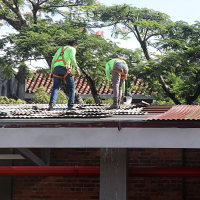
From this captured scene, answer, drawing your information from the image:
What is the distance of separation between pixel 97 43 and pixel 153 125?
9928mm

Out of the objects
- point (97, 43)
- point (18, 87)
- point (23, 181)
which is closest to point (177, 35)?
point (97, 43)

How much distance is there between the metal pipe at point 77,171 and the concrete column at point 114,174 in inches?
11.0

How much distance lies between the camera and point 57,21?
49.3 feet


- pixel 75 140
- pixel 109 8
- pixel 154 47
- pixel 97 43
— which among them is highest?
pixel 109 8

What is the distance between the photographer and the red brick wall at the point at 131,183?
750 centimetres

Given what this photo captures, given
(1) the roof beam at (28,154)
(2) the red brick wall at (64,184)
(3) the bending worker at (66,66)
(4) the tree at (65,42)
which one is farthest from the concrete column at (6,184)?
(4) the tree at (65,42)

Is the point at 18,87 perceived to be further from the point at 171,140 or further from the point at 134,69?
the point at 171,140

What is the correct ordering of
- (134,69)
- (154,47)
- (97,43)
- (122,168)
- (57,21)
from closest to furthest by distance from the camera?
1. (122,168)
2. (97,43)
3. (134,69)
4. (57,21)
5. (154,47)

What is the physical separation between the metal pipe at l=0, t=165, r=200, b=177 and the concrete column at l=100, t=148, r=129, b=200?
28cm

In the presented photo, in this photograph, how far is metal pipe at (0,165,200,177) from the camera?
15.0 ft

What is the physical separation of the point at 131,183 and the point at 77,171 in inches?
131

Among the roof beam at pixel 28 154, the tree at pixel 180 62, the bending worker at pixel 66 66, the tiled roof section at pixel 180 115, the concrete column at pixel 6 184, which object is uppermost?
the tree at pixel 180 62

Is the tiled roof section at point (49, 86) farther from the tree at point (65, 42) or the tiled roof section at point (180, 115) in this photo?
the tiled roof section at point (180, 115)

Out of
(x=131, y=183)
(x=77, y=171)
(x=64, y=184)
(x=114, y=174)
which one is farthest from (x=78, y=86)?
(x=114, y=174)
